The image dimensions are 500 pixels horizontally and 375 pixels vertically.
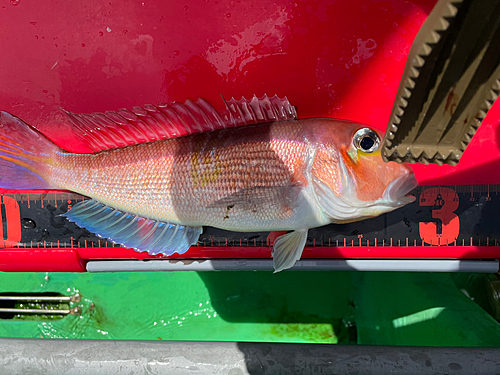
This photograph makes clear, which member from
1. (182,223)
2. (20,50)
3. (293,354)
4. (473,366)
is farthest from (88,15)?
(473,366)

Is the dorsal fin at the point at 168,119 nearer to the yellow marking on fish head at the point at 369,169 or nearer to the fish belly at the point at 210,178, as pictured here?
the fish belly at the point at 210,178

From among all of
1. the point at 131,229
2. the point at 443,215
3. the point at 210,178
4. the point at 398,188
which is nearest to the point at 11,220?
the point at 131,229

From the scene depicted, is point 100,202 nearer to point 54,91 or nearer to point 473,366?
point 54,91

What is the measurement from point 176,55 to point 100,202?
0.89 m

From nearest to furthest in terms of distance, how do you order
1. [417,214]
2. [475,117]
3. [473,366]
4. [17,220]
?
[475,117] < [473,366] < [417,214] < [17,220]

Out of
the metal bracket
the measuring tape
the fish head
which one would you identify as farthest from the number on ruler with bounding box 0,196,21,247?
the metal bracket

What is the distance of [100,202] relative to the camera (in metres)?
1.72

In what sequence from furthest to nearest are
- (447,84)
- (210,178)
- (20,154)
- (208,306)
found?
1. (208,306)
2. (20,154)
3. (210,178)
4. (447,84)

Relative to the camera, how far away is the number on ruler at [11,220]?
1870 millimetres

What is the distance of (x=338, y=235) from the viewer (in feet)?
5.98

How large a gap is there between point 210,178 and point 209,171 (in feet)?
0.11

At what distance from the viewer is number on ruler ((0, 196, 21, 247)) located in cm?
187

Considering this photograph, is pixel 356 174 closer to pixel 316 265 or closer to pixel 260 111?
pixel 260 111

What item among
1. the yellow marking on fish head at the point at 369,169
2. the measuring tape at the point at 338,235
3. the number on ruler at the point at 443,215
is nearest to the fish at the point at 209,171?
the yellow marking on fish head at the point at 369,169
